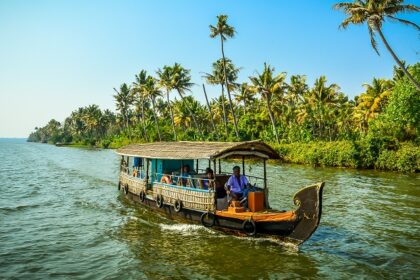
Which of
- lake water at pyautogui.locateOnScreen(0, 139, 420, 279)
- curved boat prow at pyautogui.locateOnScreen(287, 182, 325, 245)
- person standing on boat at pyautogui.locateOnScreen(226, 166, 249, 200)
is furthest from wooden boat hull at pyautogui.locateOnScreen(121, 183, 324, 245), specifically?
person standing on boat at pyautogui.locateOnScreen(226, 166, 249, 200)

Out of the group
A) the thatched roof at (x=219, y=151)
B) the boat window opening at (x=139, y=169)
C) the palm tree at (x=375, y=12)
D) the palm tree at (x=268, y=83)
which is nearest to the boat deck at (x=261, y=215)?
the thatched roof at (x=219, y=151)

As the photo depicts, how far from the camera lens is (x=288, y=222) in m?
9.09

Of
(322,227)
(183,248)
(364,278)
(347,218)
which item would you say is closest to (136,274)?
(183,248)

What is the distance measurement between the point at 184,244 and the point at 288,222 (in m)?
3.09

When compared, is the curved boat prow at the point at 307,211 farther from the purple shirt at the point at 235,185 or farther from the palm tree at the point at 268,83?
the palm tree at the point at 268,83

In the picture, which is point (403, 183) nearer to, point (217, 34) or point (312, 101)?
point (312, 101)

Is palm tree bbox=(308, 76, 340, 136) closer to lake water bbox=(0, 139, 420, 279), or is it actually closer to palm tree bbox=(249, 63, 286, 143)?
palm tree bbox=(249, 63, 286, 143)

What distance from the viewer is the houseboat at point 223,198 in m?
8.91

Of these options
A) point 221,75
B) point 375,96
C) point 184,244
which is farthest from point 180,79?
point 184,244

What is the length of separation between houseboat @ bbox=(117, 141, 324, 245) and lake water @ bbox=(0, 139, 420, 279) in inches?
19.6

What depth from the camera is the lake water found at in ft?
27.3

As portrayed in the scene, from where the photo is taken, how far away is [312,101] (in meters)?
41.3

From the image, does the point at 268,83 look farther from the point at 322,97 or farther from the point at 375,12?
the point at 375,12

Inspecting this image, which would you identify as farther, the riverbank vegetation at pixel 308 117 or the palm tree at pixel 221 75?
the palm tree at pixel 221 75
